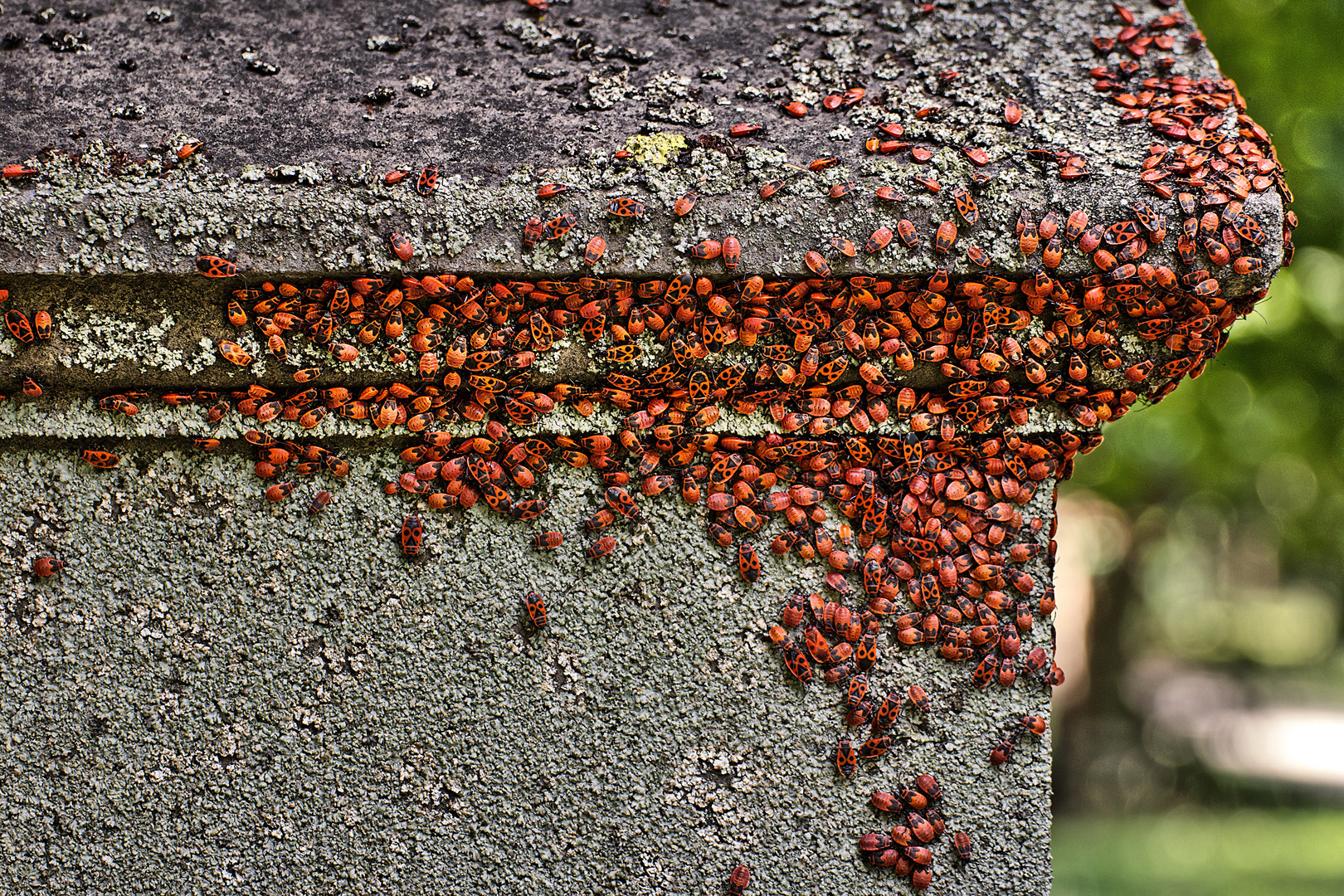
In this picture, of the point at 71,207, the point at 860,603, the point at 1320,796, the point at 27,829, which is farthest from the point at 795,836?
the point at 1320,796

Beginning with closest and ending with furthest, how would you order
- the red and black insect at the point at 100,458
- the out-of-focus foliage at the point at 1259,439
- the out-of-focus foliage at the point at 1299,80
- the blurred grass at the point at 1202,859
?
the red and black insect at the point at 100,458
the out-of-focus foliage at the point at 1299,80
the out-of-focus foliage at the point at 1259,439
the blurred grass at the point at 1202,859

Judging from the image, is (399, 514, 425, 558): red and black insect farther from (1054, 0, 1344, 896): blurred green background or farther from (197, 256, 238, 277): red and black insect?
(1054, 0, 1344, 896): blurred green background

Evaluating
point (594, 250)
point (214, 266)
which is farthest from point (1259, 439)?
point (214, 266)

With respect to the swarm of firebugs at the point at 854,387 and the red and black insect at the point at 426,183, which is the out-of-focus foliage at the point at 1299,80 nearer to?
the swarm of firebugs at the point at 854,387

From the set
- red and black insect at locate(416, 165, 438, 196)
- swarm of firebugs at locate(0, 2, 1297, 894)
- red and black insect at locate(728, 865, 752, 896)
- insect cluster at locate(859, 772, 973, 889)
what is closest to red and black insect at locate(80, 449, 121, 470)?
swarm of firebugs at locate(0, 2, 1297, 894)

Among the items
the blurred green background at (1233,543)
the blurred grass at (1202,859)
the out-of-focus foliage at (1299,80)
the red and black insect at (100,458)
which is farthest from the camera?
the blurred grass at (1202,859)

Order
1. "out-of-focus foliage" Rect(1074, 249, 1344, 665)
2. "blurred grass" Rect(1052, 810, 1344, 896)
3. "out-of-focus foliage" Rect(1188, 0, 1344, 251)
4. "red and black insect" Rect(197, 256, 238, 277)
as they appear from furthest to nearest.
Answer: "blurred grass" Rect(1052, 810, 1344, 896) → "out-of-focus foliage" Rect(1074, 249, 1344, 665) → "out-of-focus foliage" Rect(1188, 0, 1344, 251) → "red and black insect" Rect(197, 256, 238, 277)

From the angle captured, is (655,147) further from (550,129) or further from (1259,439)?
(1259,439)

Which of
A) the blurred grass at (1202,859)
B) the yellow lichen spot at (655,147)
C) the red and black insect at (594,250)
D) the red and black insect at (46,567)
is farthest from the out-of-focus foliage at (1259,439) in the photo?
the red and black insect at (46,567)
